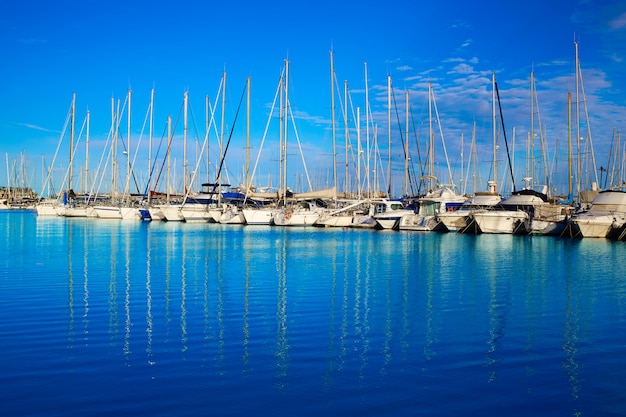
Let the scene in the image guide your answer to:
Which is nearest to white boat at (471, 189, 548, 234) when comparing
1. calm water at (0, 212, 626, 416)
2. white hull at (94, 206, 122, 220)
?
calm water at (0, 212, 626, 416)

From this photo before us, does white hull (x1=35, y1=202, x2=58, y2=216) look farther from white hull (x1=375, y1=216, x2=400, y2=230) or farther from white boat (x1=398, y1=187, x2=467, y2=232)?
white boat (x1=398, y1=187, x2=467, y2=232)

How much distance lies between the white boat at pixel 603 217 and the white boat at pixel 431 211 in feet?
38.1

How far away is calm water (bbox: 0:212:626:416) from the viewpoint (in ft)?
29.0

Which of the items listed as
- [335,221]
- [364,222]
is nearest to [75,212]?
[335,221]

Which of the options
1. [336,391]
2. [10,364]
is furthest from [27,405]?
[336,391]

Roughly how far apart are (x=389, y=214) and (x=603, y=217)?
19.0 metres

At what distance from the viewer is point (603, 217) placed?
4638 cm

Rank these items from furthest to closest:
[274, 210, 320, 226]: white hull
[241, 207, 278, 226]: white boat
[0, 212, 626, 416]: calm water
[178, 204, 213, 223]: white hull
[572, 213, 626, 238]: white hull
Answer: [178, 204, 213, 223]: white hull → [241, 207, 278, 226]: white boat → [274, 210, 320, 226]: white hull → [572, 213, 626, 238]: white hull → [0, 212, 626, 416]: calm water

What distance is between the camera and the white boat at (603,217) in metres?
46.1

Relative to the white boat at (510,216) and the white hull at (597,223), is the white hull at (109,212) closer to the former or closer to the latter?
the white boat at (510,216)

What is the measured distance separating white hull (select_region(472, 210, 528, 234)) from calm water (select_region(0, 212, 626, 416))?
24.5 metres

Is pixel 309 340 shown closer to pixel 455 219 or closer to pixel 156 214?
pixel 455 219

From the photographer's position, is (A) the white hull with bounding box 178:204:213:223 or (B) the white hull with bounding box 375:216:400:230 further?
(A) the white hull with bounding box 178:204:213:223

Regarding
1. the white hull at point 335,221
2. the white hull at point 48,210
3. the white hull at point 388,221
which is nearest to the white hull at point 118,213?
the white hull at point 48,210
